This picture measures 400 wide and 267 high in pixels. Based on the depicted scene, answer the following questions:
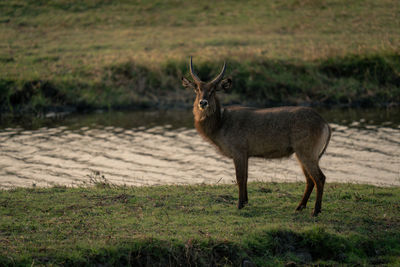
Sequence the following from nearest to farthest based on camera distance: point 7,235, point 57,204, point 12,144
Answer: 1. point 7,235
2. point 57,204
3. point 12,144

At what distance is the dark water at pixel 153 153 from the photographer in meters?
13.3

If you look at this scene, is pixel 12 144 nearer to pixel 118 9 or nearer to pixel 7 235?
pixel 7 235

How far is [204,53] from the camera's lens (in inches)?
1012

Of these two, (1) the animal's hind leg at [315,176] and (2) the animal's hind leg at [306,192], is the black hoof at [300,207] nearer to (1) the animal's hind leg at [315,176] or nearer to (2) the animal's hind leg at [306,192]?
(2) the animal's hind leg at [306,192]

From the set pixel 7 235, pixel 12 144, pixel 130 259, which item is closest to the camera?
pixel 130 259

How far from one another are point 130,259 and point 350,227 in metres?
3.31

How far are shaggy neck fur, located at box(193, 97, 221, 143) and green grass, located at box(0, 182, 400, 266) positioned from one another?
1.17 meters

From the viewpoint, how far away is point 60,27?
34.5 m

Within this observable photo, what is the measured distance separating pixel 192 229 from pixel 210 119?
7.77 feet

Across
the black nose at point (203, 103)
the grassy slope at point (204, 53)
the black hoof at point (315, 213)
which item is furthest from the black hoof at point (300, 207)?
the grassy slope at point (204, 53)

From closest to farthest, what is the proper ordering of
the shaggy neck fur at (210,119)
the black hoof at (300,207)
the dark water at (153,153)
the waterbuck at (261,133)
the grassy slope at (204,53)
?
1. the waterbuck at (261,133)
2. the black hoof at (300,207)
3. the shaggy neck fur at (210,119)
4. the dark water at (153,153)
5. the grassy slope at (204,53)

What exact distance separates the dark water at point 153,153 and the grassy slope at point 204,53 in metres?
1.77

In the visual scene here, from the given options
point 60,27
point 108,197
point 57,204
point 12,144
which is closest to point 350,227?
point 108,197

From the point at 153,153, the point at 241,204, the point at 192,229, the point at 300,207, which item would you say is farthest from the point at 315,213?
the point at 153,153
